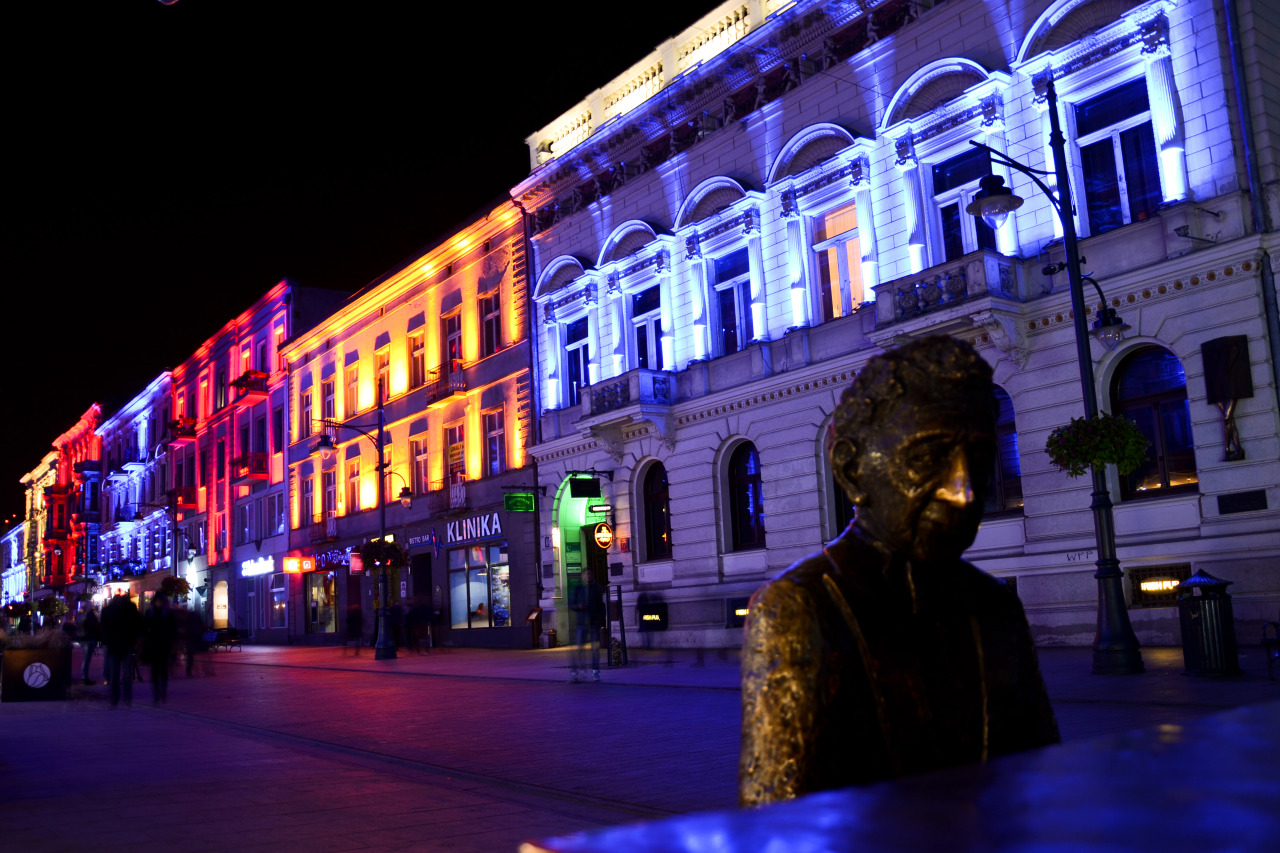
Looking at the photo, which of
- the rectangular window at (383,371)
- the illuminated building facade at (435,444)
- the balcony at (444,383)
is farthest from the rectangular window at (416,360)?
the rectangular window at (383,371)

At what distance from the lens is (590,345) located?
32.3 metres

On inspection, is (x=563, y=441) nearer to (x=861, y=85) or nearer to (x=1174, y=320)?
(x=861, y=85)

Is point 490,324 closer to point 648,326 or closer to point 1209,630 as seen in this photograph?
point 648,326

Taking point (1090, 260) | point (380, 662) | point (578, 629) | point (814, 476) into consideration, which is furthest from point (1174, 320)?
point (380, 662)

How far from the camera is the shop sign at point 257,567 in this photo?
2016 inches

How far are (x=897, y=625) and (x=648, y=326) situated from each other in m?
28.8

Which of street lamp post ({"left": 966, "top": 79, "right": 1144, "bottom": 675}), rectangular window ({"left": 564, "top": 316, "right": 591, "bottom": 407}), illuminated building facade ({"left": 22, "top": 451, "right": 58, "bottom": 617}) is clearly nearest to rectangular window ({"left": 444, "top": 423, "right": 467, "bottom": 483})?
rectangular window ({"left": 564, "top": 316, "right": 591, "bottom": 407})

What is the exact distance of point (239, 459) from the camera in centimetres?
5450

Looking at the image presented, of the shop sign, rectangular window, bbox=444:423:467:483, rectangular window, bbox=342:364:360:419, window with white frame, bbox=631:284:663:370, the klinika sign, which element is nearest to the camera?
window with white frame, bbox=631:284:663:370

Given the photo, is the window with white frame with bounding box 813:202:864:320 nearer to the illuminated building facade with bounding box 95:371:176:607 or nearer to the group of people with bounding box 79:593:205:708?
the group of people with bounding box 79:593:205:708

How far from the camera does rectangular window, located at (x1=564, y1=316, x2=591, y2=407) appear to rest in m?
32.9

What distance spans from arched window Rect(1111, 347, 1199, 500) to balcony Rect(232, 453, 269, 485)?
4197 cm

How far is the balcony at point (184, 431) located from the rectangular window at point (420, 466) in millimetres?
26630

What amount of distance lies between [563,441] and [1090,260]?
16.1 m
